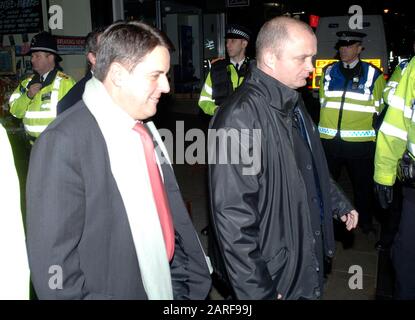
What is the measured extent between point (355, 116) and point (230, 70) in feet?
5.18

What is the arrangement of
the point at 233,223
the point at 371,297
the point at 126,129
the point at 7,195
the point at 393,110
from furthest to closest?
the point at 371,297, the point at 393,110, the point at 233,223, the point at 126,129, the point at 7,195

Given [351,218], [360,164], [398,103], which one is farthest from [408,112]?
[360,164]

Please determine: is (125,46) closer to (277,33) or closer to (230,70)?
(277,33)

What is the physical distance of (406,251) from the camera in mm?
3092

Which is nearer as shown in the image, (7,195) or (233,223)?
(7,195)

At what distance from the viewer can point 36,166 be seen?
5.45 feet

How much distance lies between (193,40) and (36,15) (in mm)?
12516

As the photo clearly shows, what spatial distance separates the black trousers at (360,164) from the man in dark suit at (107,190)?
3.68m

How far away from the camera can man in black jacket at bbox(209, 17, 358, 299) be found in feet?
7.15

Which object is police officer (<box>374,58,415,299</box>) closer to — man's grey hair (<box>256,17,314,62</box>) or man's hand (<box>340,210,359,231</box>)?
man's hand (<box>340,210,359,231</box>)

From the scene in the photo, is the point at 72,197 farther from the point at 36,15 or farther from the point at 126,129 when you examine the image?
the point at 36,15

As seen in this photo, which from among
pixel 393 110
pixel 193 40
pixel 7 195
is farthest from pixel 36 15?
pixel 193 40

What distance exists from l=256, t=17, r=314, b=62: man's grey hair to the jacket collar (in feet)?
0.45

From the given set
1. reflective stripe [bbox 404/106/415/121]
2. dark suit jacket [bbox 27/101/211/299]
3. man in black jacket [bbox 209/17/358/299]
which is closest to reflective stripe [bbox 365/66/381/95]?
reflective stripe [bbox 404/106/415/121]
